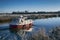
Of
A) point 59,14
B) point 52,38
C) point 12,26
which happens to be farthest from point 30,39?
point 59,14

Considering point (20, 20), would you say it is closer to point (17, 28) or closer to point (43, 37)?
point (17, 28)

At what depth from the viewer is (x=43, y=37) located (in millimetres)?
8961

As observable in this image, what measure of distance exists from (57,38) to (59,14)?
45.5m

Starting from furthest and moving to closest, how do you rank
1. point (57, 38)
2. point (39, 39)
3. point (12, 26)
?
point (12, 26)
point (57, 38)
point (39, 39)

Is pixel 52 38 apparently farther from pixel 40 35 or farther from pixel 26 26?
pixel 26 26

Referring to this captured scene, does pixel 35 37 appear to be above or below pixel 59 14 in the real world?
above

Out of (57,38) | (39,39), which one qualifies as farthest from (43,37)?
(57,38)

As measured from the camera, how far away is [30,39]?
9211 mm

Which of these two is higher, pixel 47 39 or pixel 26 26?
pixel 47 39

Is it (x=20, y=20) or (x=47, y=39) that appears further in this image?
(x=20, y=20)

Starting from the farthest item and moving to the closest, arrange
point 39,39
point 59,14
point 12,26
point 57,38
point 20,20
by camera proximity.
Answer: point 59,14 → point 20,20 → point 12,26 → point 57,38 → point 39,39

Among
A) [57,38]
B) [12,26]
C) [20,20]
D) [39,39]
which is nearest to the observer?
[39,39]

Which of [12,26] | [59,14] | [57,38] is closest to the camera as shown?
[57,38]

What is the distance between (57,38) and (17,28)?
10.3 m
